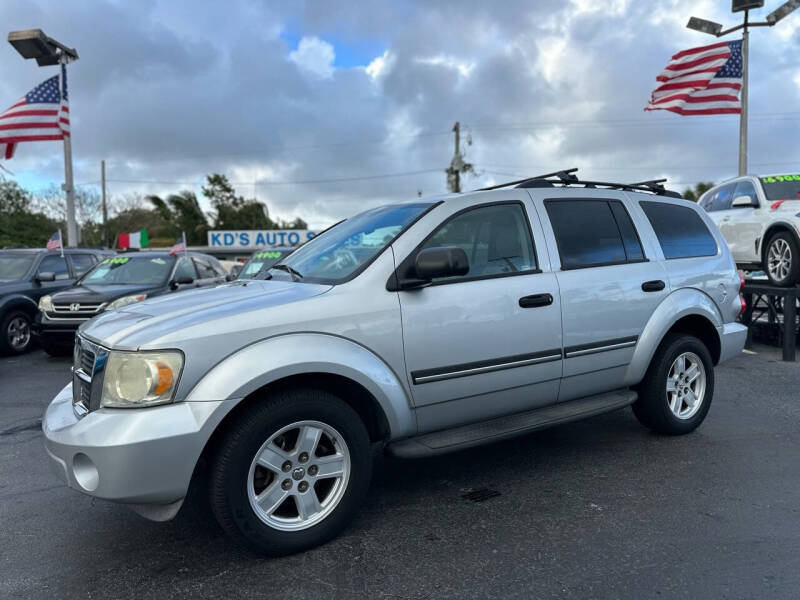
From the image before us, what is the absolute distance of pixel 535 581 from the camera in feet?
9.22

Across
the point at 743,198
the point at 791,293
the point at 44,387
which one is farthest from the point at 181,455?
the point at 743,198

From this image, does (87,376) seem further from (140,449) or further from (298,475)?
(298,475)

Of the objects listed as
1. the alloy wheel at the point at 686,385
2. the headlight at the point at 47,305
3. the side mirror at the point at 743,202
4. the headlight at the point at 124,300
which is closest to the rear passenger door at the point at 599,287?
the alloy wheel at the point at 686,385

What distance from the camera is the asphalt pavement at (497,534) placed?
2805 mm

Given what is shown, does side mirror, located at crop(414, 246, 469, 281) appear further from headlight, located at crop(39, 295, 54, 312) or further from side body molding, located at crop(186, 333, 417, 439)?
headlight, located at crop(39, 295, 54, 312)

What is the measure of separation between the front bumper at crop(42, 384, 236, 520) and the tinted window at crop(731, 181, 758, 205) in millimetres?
8647

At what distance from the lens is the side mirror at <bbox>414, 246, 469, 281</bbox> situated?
3.32m

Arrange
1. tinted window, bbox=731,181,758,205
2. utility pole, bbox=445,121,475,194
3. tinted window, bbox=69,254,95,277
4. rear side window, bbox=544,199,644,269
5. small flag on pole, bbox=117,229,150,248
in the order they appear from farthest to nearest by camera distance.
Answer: utility pole, bbox=445,121,475,194, small flag on pole, bbox=117,229,150,248, tinted window, bbox=69,254,95,277, tinted window, bbox=731,181,758,205, rear side window, bbox=544,199,644,269

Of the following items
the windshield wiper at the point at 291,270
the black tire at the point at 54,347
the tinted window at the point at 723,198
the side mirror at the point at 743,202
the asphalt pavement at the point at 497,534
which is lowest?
the asphalt pavement at the point at 497,534

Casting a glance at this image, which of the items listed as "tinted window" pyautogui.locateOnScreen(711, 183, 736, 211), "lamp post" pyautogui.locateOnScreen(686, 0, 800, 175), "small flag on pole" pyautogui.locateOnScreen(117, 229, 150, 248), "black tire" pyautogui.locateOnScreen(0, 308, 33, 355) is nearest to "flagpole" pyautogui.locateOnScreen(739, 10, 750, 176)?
"lamp post" pyautogui.locateOnScreen(686, 0, 800, 175)

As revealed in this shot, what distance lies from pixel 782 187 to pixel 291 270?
25.7ft

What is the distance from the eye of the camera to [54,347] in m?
9.29

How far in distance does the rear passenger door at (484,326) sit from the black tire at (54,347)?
772cm

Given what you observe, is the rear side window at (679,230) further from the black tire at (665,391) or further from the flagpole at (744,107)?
the flagpole at (744,107)
